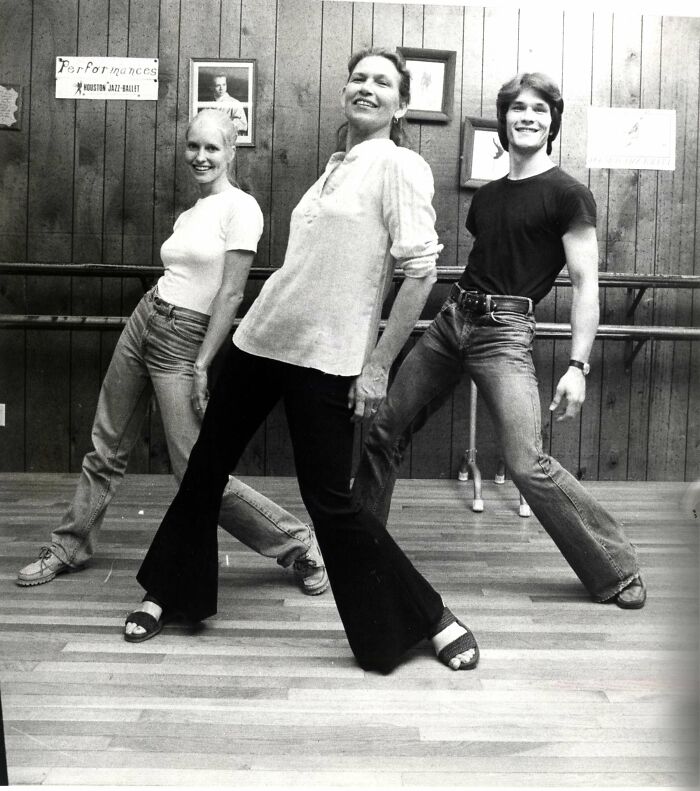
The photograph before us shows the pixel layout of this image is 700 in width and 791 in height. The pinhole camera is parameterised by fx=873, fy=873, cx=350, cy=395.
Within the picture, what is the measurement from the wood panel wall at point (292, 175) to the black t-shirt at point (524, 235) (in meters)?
1.60

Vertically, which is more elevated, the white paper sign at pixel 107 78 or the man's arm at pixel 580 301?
the white paper sign at pixel 107 78

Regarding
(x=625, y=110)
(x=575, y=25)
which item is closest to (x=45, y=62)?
(x=575, y=25)

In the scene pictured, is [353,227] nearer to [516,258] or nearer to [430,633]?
[516,258]

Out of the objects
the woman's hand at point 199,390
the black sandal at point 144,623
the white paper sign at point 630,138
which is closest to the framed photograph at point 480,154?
the white paper sign at point 630,138

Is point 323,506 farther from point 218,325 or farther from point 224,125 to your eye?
point 224,125

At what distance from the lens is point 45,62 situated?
146 inches

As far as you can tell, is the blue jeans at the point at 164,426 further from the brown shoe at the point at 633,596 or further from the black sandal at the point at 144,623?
the brown shoe at the point at 633,596

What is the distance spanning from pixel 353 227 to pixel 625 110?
2.54m

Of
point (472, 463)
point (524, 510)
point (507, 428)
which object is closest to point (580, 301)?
point (507, 428)

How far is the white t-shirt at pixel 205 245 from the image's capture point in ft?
7.18

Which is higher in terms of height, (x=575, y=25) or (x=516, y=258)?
(x=575, y=25)

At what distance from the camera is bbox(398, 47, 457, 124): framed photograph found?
3.73m

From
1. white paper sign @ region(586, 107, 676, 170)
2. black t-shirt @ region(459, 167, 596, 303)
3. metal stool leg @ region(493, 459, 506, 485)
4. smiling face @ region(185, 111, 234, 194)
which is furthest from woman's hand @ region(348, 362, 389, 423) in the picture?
white paper sign @ region(586, 107, 676, 170)

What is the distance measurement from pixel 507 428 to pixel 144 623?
99cm
